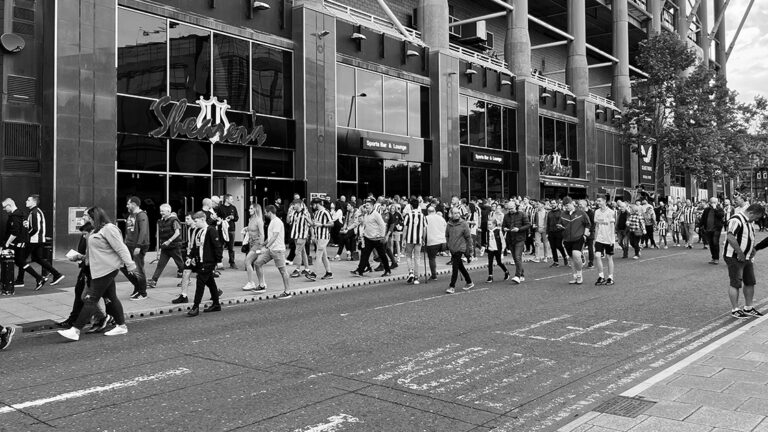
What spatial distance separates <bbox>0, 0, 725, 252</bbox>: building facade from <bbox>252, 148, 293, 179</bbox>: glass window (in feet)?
0.18

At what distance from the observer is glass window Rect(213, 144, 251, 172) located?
2031 cm

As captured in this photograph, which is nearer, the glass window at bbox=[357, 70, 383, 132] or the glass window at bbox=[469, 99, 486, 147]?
the glass window at bbox=[357, 70, 383, 132]

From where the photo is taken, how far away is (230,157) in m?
20.8

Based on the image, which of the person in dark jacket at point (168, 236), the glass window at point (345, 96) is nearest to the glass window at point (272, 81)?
the glass window at point (345, 96)

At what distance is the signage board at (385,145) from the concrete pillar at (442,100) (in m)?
2.19

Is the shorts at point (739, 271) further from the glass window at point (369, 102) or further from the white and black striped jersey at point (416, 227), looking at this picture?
the glass window at point (369, 102)

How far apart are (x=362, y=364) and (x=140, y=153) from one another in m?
14.1

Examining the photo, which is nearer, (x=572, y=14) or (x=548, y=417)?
(x=548, y=417)

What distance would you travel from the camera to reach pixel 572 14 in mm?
42594

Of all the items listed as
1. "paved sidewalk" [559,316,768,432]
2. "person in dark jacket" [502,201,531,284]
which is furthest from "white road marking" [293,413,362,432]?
"person in dark jacket" [502,201,531,284]

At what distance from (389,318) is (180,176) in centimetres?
1220

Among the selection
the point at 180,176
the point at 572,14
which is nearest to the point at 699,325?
the point at 180,176

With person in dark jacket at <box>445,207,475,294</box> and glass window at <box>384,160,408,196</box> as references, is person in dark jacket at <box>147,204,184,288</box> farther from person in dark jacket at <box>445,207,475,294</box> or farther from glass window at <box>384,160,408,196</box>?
glass window at <box>384,160,408,196</box>

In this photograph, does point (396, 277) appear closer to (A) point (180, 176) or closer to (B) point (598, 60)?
(A) point (180, 176)
